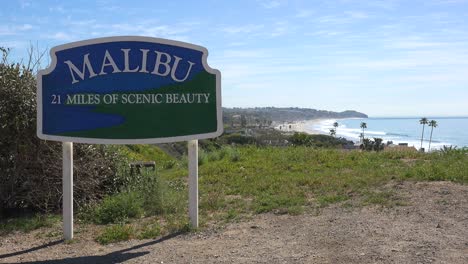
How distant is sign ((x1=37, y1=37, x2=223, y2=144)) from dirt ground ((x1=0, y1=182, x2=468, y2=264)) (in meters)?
1.35

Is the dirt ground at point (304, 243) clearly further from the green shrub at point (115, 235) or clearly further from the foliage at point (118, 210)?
the foliage at point (118, 210)

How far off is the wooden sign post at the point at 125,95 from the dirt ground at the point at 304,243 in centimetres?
63

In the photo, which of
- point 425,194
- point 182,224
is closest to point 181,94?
point 182,224

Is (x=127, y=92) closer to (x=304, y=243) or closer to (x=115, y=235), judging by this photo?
(x=115, y=235)

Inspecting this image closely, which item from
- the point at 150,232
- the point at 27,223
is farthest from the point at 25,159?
the point at 150,232

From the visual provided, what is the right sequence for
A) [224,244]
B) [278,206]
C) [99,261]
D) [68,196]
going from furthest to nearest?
[278,206], [68,196], [224,244], [99,261]

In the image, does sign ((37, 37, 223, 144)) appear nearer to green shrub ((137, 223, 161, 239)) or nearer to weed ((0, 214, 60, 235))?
green shrub ((137, 223, 161, 239))

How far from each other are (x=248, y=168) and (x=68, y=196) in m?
6.14

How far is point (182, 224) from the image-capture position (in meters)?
6.84

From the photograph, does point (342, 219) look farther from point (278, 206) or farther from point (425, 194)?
point (425, 194)

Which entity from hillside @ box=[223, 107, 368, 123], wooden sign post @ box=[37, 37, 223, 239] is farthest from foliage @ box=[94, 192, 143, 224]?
hillside @ box=[223, 107, 368, 123]

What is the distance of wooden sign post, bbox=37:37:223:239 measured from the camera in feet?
21.7

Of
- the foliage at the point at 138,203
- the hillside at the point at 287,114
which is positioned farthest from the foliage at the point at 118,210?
the hillside at the point at 287,114

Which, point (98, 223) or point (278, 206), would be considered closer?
point (98, 223)
